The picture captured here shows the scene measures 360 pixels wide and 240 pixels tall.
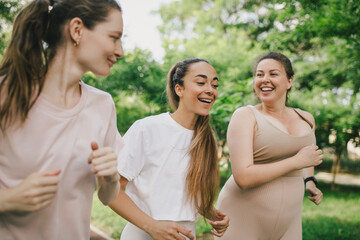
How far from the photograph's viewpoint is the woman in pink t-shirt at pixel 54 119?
1260mm

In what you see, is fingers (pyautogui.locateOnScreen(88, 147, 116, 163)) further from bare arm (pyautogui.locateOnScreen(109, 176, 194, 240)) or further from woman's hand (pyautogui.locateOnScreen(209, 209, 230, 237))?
woman's hand (pyautogui.locateOnScreen(209, 209, 230, 237))

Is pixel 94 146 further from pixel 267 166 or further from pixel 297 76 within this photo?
pixel 297 76

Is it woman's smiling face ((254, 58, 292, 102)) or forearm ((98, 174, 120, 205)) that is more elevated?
woman's smiling face ((254, 58, 292, 102))

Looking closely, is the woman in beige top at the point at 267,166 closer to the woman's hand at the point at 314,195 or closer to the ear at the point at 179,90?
the woman's hand at the point at 314,195

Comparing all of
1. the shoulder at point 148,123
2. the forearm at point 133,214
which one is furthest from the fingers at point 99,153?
the shoulder at point 148,123

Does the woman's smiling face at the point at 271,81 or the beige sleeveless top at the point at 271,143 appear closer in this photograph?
the beige sleeveless top at the point at 271,143

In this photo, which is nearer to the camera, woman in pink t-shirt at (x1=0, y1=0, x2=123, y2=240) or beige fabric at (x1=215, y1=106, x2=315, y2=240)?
woman in pink t-shirt at (x1=0, y1=0, x2=123, y2=240)

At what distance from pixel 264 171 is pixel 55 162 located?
1325 millimetres

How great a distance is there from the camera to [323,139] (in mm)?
13203

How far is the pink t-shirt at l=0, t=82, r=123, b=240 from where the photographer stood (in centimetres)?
127

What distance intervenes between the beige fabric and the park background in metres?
0.95

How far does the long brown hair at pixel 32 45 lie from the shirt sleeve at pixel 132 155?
778 mm

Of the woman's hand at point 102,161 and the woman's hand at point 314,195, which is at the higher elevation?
the woman's hand at point 102,161

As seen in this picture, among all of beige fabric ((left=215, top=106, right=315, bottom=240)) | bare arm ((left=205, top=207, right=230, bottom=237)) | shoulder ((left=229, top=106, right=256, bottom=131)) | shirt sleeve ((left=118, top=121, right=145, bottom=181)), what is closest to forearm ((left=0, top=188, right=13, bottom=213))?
shirt sleeve ((left=118, top=121, right=145, bottom=181))
